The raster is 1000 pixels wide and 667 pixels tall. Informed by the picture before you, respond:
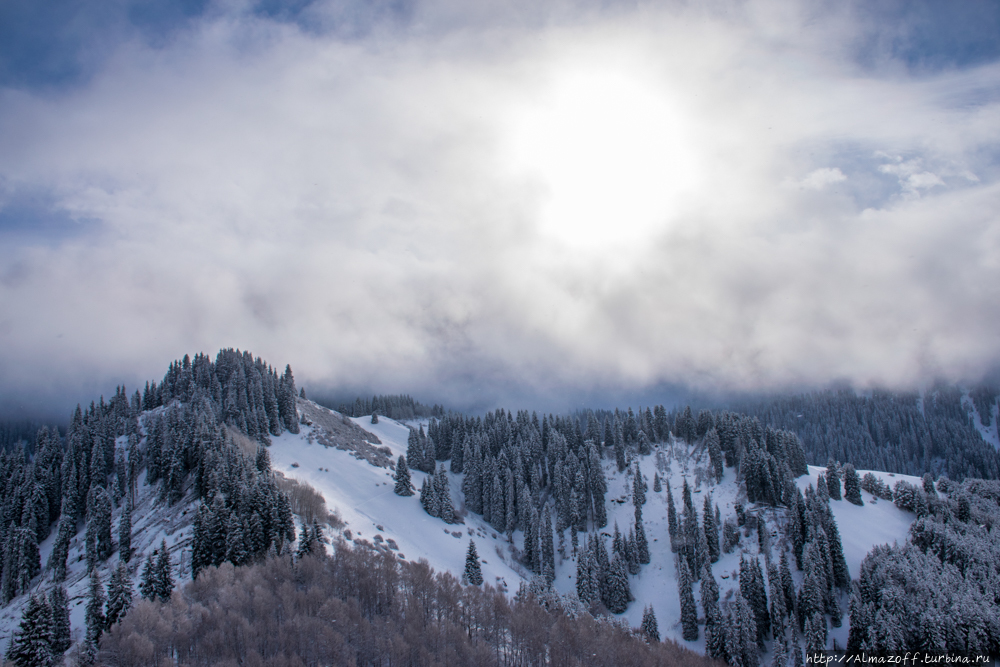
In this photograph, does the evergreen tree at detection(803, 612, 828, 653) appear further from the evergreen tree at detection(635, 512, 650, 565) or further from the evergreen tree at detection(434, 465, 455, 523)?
the evergreen tree at detection(434, 465, 455, 523)

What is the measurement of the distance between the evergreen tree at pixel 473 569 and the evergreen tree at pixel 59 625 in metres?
61.5

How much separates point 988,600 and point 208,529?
403 feet

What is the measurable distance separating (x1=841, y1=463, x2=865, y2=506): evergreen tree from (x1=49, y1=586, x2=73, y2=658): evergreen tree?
155 meters

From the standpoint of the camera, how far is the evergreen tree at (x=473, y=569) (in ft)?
315

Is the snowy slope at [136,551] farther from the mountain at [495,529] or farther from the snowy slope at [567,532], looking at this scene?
the snowy slope at [567,532]

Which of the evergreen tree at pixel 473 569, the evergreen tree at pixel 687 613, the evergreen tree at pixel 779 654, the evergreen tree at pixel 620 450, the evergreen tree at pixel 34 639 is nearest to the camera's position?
the evergreen tree at pixel 34 639

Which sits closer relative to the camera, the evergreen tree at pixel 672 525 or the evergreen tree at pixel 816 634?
the evergreen tree at pixel 816 634

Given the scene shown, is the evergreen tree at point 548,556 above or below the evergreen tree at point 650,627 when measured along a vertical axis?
above

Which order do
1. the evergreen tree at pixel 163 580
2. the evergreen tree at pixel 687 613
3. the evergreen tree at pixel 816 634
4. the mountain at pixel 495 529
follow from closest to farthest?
the evergreen tree at pixel 163 580, the mountain at pixel 495 529, the evergreen tree at pixel 816 634, the evergreen tree at pixel 687 613

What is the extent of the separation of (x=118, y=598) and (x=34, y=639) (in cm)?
759

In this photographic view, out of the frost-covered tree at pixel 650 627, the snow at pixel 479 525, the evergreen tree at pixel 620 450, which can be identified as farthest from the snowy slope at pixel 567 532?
the evergreen tree at pixel 620 450

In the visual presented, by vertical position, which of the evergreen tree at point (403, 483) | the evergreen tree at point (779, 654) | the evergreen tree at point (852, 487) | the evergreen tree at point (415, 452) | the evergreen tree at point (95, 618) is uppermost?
the evergreen tree at point (415, 452)

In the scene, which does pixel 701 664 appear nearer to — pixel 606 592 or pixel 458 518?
pixel 606 592

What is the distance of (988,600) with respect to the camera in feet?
247
